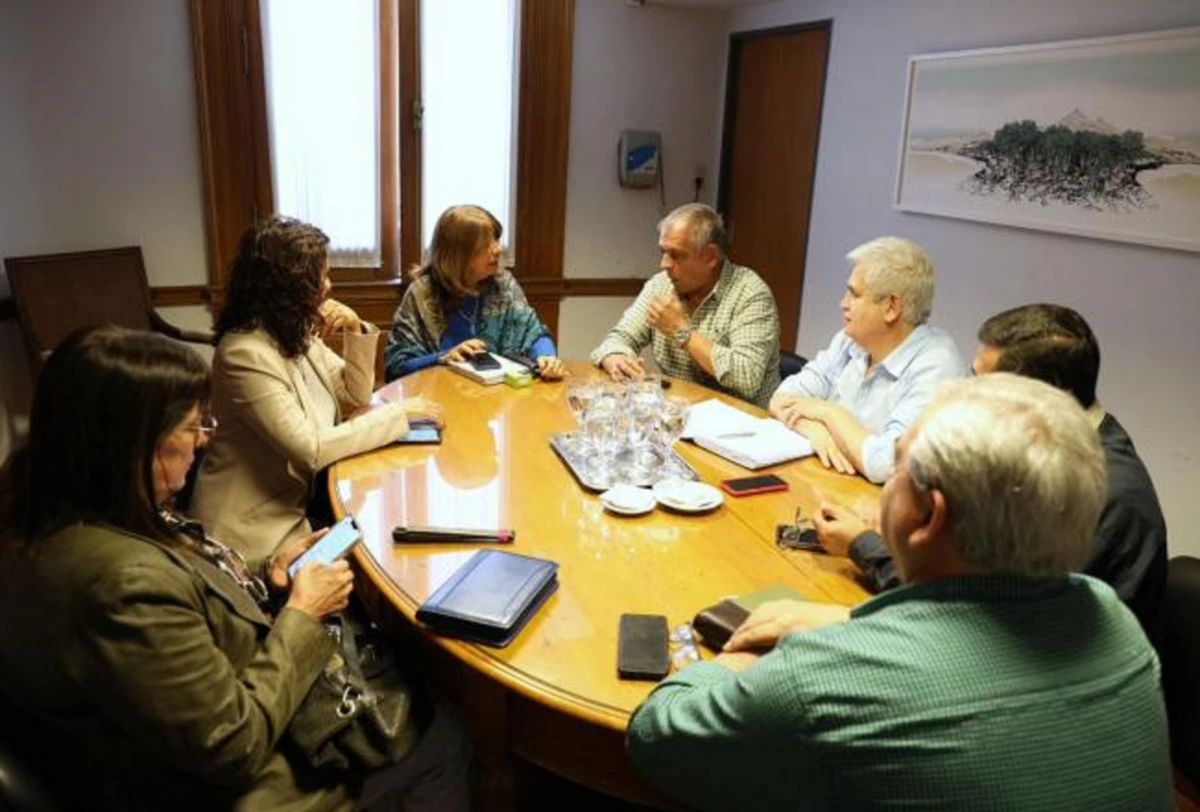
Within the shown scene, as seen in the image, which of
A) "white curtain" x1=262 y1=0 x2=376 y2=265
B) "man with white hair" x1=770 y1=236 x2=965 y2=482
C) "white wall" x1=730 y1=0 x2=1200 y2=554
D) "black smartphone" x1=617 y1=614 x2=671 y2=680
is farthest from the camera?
"white curtain" x1=262 y1=0 x2=376 y2=265

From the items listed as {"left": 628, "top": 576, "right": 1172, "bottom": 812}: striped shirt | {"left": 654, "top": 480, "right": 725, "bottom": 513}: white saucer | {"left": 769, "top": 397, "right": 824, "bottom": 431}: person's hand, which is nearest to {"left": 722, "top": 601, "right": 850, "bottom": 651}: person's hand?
{"left": 628, "top": 576, "right": 1172, "bottom": 812}: striped shirt

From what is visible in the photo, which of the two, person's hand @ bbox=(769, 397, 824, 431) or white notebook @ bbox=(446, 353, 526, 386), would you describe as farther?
white notebook @ bbox=(446, 353, 526, 386)

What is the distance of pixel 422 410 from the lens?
6.98 ft

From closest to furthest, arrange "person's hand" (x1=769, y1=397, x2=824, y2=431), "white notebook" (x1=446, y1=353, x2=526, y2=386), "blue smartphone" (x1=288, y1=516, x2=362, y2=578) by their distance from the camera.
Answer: "blue smartphone" (x1=288, y1=516, x2=362, y2=578)
"person's hand" (x1=769, y1=397, x2=824, y2=431)
"white notebook" (x1=446, y1=353, x2=526, y2=386)

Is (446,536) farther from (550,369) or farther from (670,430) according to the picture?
(550,369)

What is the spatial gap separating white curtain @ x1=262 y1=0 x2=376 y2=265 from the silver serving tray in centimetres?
258

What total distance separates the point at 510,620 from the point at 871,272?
1362 mm

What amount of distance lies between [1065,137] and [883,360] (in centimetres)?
135

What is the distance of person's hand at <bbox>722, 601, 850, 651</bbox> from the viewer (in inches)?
46.3

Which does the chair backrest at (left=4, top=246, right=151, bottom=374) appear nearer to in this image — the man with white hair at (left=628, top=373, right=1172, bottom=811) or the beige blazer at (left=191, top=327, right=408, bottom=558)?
the beige blazer at (left=191, top=327, right=408, bottom=558)

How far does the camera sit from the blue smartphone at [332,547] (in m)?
1.46

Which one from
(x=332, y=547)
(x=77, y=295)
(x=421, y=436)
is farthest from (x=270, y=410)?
(x=77, y=295)

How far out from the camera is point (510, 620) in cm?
125

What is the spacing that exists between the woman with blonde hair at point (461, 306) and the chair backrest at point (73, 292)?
1154mm
